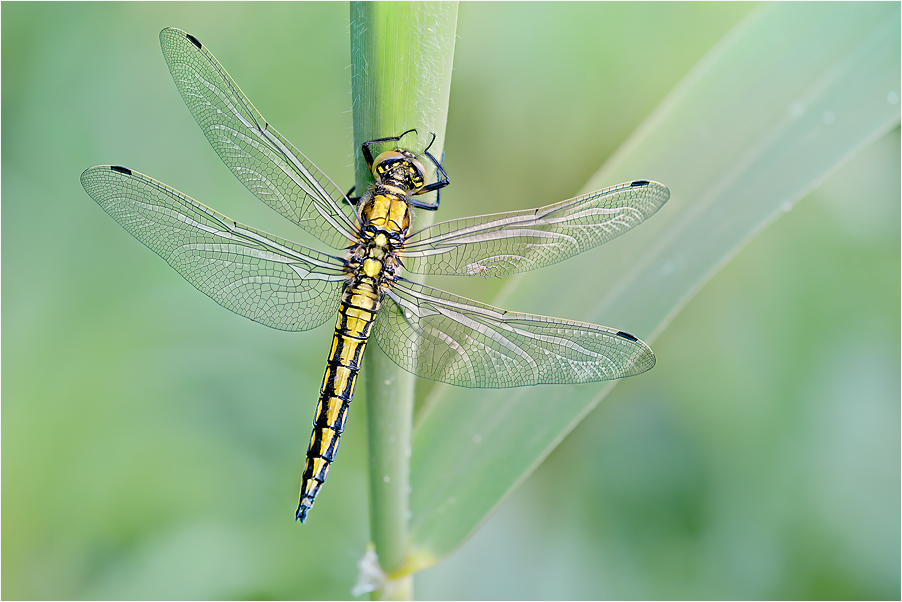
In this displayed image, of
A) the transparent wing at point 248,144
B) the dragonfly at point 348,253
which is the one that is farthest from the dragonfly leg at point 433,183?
the transparent wing at point 248,144

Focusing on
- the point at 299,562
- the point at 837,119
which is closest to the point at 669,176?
the point at 837,119

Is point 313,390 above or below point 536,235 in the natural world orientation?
below

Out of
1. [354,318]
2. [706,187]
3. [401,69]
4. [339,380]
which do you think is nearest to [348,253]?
[354,318]

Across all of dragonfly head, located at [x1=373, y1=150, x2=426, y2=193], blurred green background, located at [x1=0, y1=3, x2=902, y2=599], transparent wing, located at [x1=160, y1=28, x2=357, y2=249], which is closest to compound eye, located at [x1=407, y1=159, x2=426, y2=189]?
dragonfly head, located at [x1=373, y1=150, x2=426, y2=193]

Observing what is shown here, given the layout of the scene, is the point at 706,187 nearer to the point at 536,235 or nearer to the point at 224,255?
the point at 536,235

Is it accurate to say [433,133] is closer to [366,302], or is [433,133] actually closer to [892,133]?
[366,302]

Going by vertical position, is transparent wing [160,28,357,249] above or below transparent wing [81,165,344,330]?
above

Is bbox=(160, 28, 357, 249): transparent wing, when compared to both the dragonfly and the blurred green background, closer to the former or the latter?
the dragonfly
